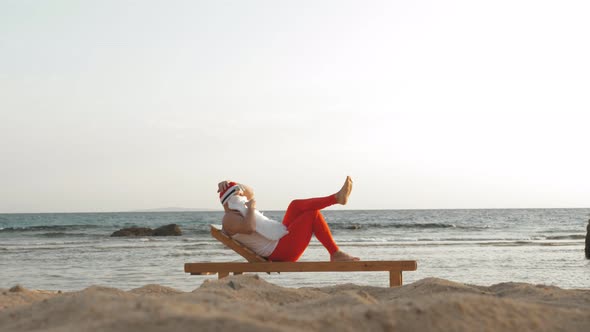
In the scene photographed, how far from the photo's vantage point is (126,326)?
9.60 ft

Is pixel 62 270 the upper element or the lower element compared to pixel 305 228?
lower

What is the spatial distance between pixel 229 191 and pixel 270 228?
0.56 meters

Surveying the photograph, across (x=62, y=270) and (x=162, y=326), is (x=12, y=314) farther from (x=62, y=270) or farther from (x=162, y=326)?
(x=62, y=270)

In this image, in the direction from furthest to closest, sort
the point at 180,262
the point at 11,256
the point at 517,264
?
the point at 11,256
the point at 180,262
the point at 517,264

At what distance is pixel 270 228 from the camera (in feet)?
21.6

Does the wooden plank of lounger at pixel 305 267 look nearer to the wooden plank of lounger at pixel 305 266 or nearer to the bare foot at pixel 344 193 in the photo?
the wooden plank of lounger at pixel 305 266

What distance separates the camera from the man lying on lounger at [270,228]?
6555 millimetres

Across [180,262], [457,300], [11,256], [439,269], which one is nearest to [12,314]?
[457,300]

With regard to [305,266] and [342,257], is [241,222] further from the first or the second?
[342,257]

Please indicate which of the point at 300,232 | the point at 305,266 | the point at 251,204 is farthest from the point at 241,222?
the point at 305,266

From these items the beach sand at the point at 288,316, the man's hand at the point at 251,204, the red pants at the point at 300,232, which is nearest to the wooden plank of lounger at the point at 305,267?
the red pants at the point at 300,232

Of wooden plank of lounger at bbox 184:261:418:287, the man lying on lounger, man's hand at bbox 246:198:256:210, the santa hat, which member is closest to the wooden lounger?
wooden plank of lounger at bbox 184:261:418:287

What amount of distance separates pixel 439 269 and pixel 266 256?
21.2 ft

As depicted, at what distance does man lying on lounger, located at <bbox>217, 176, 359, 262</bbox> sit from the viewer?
6555 millimetres
